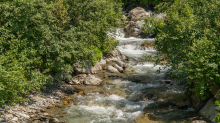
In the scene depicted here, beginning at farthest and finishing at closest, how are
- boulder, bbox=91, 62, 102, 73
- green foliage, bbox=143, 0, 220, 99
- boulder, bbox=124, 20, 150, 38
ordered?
1. boulder, bbox=124, 20, 150, 38
2. boulder, bbox=91, 62, 102, 73
3. green foliage, bbox=143, 0, 220, 99

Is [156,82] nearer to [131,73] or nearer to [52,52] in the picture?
[131,73]

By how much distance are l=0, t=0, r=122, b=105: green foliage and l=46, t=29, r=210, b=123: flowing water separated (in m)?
3.10

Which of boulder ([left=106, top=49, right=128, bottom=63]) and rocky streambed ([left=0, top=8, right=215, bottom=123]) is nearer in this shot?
rocky streambed ([left=0, top=8, right=215, bottom=123])

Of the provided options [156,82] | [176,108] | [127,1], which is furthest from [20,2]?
[127,1]

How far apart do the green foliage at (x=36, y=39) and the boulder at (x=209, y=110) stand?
9.07 m

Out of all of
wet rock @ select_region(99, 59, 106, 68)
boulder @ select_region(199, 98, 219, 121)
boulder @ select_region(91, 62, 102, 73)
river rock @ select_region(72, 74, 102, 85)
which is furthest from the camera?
wet rock @ select_region(99, 59, 106, 68)

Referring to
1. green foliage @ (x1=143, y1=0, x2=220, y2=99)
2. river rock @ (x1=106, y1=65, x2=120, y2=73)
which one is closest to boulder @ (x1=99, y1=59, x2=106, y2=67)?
river rock @ (x1=106, y1=65, x2=120, y2=73)

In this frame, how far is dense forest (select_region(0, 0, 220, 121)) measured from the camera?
11.2 m

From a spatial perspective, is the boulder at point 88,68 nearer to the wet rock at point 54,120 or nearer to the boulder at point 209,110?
the wet rock at point 54,120

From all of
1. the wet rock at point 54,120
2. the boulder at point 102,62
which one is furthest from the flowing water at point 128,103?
the boulder at point 102,62

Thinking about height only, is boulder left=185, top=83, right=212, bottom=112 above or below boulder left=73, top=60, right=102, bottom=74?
below

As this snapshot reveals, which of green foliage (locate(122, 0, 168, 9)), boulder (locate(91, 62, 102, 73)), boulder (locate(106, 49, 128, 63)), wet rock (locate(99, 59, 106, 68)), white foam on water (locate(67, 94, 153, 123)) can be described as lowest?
white foam on water (locate(67, 94, 153, 123))

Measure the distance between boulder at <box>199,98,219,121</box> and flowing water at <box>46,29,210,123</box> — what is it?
0.54 meters

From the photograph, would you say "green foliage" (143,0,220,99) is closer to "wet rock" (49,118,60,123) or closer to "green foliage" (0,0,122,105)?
"green foliage" (0,0,122,105)
